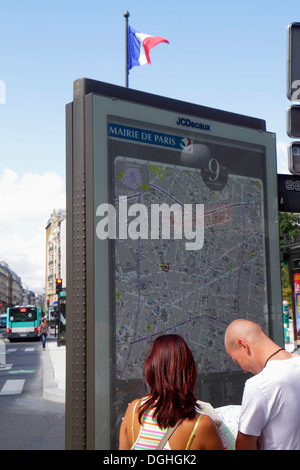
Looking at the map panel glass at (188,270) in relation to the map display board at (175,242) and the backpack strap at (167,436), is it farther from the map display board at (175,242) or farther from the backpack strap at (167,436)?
the backpack strap at (167,436)

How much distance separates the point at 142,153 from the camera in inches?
139

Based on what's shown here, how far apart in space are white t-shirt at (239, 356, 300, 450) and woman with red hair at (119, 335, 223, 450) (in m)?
0.17

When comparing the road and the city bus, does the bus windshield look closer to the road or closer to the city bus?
the city bus

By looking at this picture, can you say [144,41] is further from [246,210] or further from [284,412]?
[284,412]

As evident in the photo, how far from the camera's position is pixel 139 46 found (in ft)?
61.1

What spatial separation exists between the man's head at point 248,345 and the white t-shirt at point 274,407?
0.14 meters

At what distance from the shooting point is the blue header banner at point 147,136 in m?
3.38

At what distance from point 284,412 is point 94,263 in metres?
1.34

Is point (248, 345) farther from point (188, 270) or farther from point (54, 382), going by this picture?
point (54, 382)

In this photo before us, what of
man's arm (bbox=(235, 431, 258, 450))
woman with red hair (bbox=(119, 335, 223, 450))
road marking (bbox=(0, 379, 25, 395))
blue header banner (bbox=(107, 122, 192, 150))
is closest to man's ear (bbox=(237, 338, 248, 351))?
woman with red hair (bbox=(119, 335, 223, 450))

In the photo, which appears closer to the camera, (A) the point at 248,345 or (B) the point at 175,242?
(A) the point at 248,345

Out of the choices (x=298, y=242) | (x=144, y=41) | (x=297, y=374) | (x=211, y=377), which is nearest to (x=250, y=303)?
(x=211, y=377)

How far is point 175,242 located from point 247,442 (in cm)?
150

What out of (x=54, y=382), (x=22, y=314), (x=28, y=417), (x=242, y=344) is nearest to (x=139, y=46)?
(x=54, y=382)
